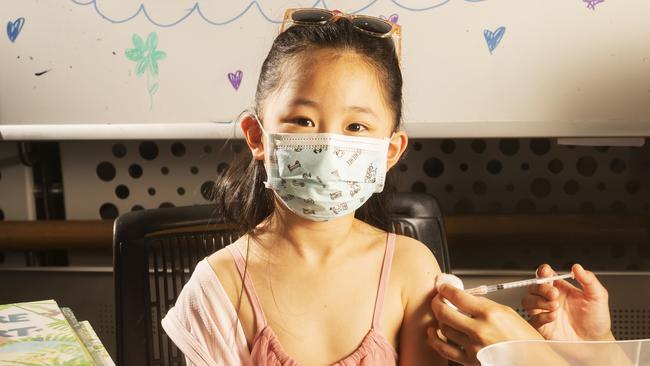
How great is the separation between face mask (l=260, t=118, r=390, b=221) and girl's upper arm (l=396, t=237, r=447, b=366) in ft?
0.45

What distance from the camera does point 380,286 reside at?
982 millimetres

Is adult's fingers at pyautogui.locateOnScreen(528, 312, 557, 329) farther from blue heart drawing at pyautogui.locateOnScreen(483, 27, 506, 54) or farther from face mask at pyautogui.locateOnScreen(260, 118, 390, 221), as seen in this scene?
blue heart drawing at pyautogui.locateOnScreen(483, 27, 506, 54)

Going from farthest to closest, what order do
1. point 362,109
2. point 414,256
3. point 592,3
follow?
point 592,3 → point 414,256 → point 362,109

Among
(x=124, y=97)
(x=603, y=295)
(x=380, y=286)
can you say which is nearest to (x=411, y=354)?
(x=380, y=286)

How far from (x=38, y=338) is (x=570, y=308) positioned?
2.44 feet

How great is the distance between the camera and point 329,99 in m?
0.88

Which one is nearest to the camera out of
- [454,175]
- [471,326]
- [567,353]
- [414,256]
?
[567,353]

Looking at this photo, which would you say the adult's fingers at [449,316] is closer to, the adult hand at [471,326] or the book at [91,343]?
the adult hand at [471,326]

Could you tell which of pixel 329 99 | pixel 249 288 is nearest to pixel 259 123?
pixel 329 99

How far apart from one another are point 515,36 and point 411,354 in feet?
2.45

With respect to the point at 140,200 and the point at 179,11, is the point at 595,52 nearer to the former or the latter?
the point at 179,11

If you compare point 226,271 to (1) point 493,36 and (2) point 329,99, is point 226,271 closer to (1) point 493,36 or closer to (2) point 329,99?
(2) point 329,99

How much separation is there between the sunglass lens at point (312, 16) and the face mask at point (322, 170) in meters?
0.18

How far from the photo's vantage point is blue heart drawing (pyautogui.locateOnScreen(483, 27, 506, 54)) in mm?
1376
